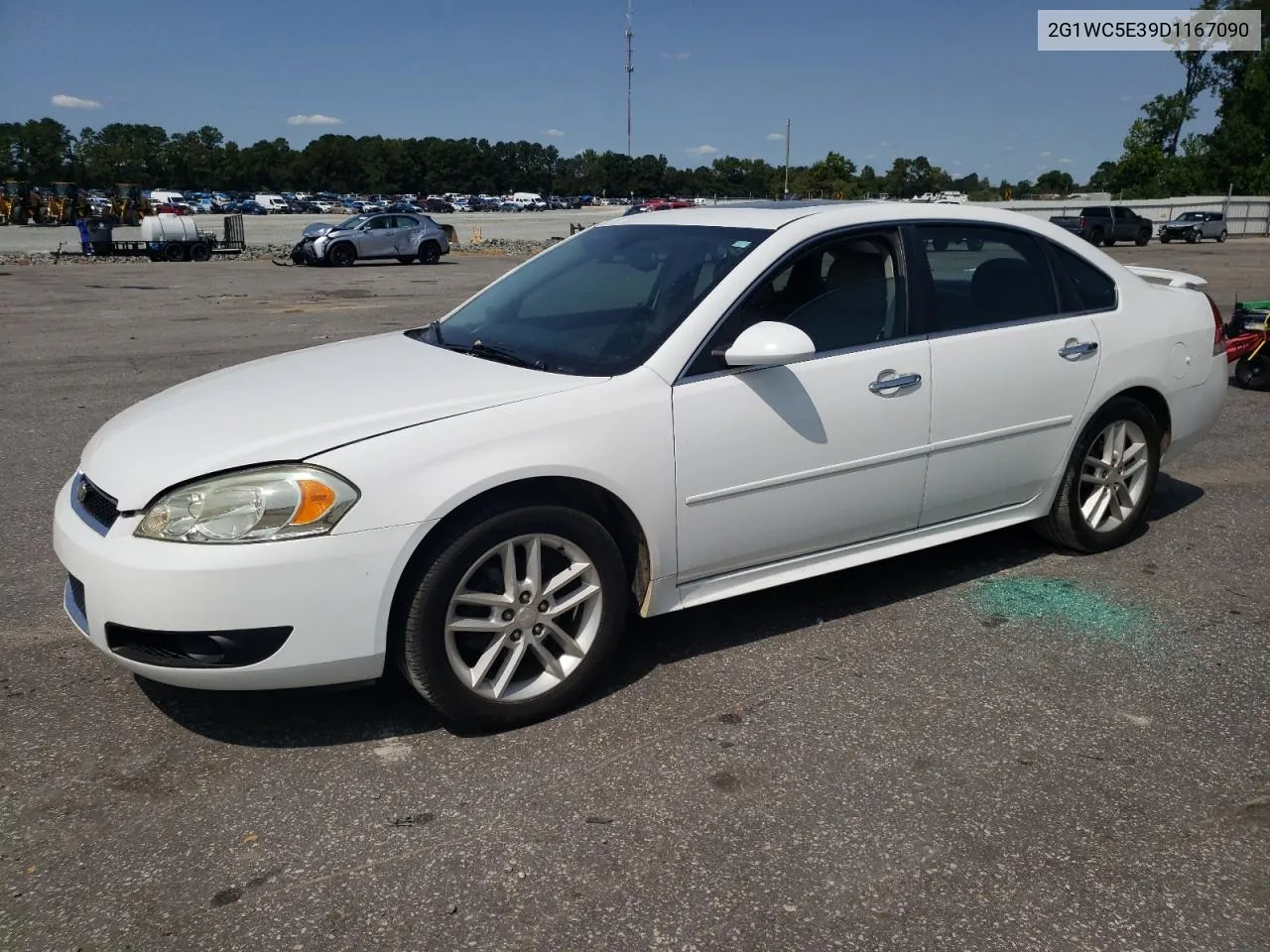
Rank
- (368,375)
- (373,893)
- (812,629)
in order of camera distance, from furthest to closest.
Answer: (812,629) < (368,375) < (373,893)

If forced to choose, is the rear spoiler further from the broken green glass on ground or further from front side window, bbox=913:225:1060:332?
the broken green glass on ground

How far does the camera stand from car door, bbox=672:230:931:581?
3443 millimetres

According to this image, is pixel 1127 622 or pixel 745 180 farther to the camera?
pixel 745 180

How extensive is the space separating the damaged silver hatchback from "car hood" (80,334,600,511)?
2753cm

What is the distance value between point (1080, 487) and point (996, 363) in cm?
91

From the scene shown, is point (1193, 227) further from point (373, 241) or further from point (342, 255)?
point (342, 255)

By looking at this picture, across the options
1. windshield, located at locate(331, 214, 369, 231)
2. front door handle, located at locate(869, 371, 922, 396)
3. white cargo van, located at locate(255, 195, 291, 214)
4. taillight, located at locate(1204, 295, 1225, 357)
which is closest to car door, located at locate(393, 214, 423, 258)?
windshield, located at locate(331, 214, 369, 231)

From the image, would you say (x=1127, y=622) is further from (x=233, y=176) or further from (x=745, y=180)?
(x=233, y=176)

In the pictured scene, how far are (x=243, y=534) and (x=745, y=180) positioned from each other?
11961cm

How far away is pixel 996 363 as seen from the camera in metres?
4.10

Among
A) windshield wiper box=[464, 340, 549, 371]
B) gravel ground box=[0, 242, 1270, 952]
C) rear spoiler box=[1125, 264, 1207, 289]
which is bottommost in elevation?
gravel ground box=[0, 242, 1270, 952]

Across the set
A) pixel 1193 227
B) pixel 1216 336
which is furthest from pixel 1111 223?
pixel 1216 336

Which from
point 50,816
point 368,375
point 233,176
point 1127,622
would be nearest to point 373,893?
point 50,816

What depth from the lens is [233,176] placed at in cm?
14650
